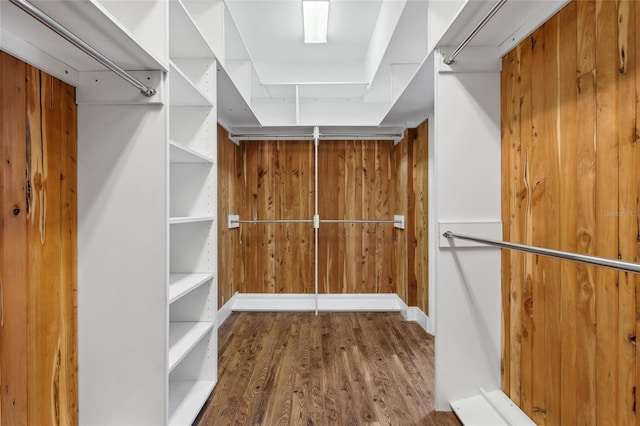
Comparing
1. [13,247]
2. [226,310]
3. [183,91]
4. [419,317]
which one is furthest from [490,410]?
[226,310]

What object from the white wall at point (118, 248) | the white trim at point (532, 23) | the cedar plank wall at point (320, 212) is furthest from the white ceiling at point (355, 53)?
the white wall at point (118, 248)

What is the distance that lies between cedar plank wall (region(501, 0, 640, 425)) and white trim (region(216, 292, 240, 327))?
2.28 metres

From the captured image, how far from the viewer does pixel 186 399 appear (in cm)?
167

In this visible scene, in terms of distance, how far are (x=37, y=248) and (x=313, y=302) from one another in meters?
2.67

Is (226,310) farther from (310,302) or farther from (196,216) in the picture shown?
(196,216)

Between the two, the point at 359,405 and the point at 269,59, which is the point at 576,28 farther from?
the point at 269,59

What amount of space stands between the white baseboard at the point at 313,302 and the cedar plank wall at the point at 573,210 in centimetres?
185

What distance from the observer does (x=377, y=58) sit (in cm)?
258

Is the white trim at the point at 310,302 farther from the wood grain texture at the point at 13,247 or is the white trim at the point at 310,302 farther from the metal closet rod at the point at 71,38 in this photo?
the metal closet rod at the point at 71,38

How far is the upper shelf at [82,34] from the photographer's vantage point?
2.92ft

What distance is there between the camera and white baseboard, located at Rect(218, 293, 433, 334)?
340 cm

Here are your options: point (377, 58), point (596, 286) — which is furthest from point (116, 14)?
point (596, 286)

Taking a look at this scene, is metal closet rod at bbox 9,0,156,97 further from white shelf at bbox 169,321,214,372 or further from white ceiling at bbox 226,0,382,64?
white ceiling at bbox 226,0,382,64

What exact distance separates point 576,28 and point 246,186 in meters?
3.00
